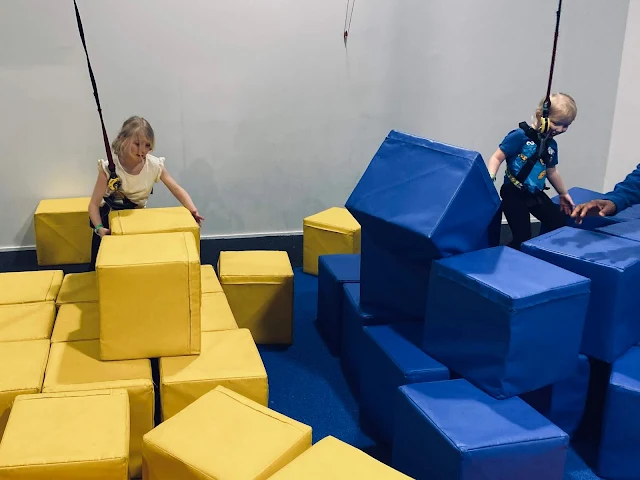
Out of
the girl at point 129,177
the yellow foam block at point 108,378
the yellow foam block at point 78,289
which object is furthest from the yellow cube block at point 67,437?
the girl at point 129,177

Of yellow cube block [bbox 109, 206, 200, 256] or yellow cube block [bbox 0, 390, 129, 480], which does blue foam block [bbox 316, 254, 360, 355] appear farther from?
yellow cube block [bbox 0, 390, 129, 480]

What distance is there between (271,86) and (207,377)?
2104 mm

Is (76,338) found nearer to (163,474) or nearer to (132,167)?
(163,474)

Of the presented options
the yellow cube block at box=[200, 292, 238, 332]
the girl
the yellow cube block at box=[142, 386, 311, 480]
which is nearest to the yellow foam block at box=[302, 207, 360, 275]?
the girl

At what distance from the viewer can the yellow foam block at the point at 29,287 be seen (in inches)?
105

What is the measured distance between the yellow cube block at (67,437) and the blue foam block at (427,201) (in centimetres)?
106

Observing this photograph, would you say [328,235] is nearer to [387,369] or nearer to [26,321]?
Answer: [387,369]

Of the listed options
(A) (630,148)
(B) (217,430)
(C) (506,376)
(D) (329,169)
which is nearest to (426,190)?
(C) (506,376)

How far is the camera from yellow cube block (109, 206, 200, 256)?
8.77ft

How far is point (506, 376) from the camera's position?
6.69ft

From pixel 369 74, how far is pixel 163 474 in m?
2.75

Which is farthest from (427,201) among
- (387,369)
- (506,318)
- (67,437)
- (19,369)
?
(19,369)

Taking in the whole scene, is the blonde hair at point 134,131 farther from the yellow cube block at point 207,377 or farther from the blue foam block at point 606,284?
the blue foam block at point 606,284

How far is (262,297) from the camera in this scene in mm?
3131
